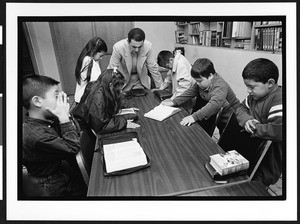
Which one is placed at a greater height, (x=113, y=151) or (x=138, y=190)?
(x=113, y=151)

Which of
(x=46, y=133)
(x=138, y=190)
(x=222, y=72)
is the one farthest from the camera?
(x=222, y=72)

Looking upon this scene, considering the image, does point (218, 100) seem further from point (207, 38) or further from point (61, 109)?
point (61, 109)

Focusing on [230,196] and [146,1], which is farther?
[146,1]

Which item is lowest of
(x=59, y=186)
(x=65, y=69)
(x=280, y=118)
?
(x=59, y=186)

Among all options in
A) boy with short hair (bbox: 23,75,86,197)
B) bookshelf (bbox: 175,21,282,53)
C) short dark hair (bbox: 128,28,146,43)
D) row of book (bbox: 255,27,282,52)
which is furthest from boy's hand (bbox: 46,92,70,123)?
row of book (bbox: 255,27,282,52)

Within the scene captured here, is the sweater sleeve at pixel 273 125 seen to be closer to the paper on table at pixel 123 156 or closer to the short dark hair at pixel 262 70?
the short dark hair at pixel 262 70

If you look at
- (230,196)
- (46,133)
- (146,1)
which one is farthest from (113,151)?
(146,1)

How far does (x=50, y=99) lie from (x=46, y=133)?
185 mm

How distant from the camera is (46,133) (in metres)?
1.08

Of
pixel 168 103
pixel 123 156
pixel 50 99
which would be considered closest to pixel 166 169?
pixel 123 156

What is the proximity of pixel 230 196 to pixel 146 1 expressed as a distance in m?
1.06

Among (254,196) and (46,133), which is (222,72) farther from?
(46,133)

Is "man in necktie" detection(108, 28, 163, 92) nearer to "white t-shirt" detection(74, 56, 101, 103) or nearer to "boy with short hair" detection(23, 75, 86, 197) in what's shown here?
"white t-shirt" detection(74, 56, 101, 103)

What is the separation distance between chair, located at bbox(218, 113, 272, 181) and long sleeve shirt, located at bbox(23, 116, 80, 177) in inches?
36.3
